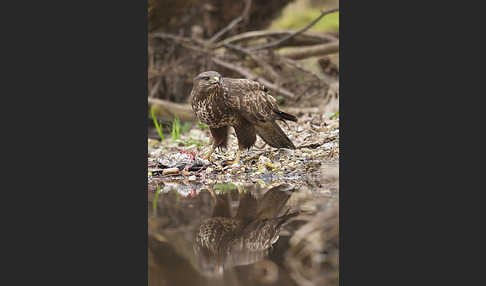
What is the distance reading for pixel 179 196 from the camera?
10.3 feet

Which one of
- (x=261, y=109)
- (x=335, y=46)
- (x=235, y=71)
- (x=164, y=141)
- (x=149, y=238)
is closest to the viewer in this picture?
(x=149, y=238)

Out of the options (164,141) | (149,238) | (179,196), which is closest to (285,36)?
(164,141)

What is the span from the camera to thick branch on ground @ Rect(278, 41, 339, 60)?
6551mm

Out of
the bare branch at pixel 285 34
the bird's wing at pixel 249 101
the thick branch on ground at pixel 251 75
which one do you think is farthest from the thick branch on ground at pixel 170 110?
the bird's wing at pixel 249 101

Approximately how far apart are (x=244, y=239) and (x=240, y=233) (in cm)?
6

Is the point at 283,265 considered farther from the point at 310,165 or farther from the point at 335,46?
the point at 335,46

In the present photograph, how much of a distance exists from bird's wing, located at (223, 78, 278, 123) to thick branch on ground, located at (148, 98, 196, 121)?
8.05 feet

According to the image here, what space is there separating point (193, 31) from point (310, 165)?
4678mm

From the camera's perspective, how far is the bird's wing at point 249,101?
393 centimetres

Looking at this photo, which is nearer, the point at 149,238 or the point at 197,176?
the point at 149,238

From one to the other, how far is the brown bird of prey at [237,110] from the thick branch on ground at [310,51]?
2.63 meters

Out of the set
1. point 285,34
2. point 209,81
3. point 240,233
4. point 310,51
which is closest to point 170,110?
point 285,34

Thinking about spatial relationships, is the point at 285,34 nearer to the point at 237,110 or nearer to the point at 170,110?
the point at 170,110

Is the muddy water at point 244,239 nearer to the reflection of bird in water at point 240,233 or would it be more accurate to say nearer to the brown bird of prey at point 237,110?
the reflection of bird in water at point 240,233
